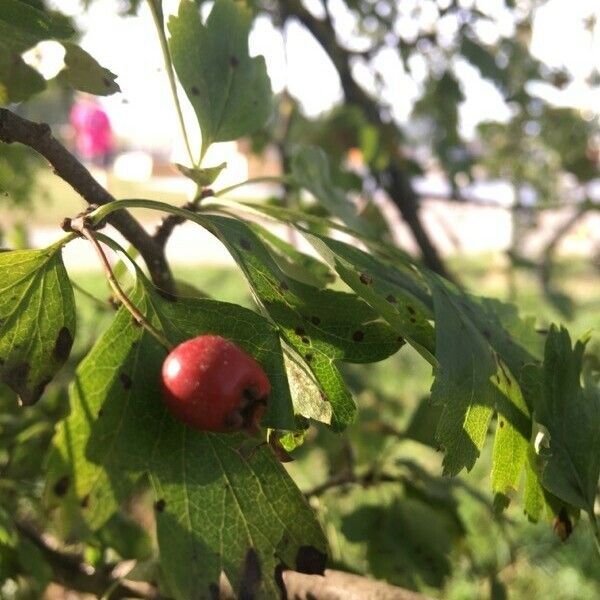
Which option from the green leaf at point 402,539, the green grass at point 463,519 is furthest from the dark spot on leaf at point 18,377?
the green leaf at point 402,539

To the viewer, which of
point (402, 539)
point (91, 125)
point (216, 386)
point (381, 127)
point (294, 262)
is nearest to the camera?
point (216, 386)

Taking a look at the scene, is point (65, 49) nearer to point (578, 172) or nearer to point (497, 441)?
point (497, 441)

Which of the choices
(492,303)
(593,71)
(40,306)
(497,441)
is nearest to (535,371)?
(497,441)

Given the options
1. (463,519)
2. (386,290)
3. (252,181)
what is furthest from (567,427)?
(463,519)

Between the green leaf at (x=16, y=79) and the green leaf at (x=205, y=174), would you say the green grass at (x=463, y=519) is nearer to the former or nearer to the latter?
the green leaf at (x=205, y=174)

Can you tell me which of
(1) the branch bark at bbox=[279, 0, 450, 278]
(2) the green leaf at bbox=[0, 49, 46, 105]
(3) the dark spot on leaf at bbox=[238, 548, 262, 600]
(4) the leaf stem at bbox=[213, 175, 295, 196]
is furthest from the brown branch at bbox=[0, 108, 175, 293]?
(1) the branch bark at bbox=[279, 0, 450, 278]

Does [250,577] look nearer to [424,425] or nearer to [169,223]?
[169,223]
